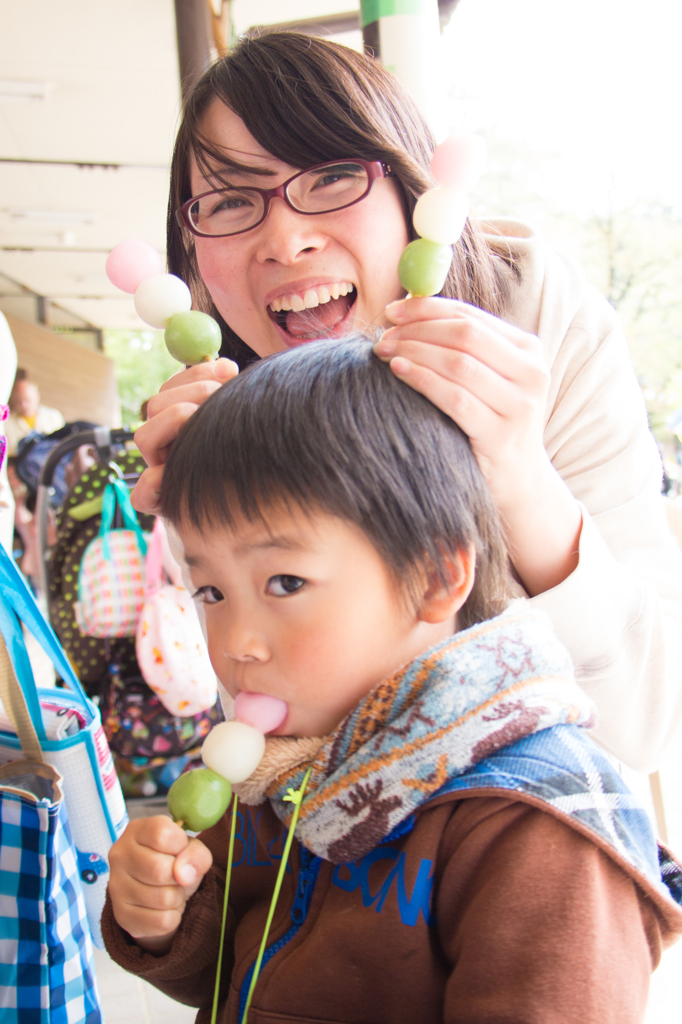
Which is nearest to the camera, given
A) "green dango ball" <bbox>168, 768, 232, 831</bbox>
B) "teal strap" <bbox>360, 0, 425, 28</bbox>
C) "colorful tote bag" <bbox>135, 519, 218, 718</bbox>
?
Answer: "green dango ball" <bbox>168, 768, 232, 831</bbox>

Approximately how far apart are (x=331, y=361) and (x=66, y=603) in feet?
6.28

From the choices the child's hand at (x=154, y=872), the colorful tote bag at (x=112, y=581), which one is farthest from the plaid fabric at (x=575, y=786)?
the colorful tote bag at (x=112, y=581)

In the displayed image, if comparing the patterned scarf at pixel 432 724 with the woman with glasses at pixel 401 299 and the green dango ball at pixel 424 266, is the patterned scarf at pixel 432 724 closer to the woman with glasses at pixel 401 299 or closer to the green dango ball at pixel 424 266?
the woman with glasses at pixel 401 299

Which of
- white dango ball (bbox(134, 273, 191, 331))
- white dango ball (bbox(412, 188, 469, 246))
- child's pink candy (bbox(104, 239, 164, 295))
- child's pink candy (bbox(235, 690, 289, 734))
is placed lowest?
child's pink candy (bbox(235, 690, 289, 734))

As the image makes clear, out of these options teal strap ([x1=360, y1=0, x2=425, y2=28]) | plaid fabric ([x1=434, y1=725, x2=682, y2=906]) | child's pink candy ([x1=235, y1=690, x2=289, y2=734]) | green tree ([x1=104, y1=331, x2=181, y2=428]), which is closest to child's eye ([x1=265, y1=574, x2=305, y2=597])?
child's pink candy ([x1=235, y1=690, x2=289, y2=734])

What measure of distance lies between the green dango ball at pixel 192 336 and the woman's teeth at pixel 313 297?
0.61ft

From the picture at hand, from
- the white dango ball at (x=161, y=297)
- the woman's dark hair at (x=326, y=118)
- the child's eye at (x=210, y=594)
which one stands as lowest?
the child's eye at (x=210, y=594)

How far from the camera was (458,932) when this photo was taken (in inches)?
24.4

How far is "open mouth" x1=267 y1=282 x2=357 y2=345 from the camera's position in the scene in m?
1.06

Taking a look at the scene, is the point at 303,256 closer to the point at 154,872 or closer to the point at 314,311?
the point at 314,311

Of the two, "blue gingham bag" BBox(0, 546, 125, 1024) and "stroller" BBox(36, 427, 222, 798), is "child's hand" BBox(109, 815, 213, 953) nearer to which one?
"blue gingham bag" BBox(0, 546, 125, 1024)

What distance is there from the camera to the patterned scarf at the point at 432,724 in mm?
650

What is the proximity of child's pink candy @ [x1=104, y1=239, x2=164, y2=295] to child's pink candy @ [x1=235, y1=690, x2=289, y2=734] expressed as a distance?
533mm

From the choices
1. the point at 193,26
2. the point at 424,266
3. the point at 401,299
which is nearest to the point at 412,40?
the point at 193,26
